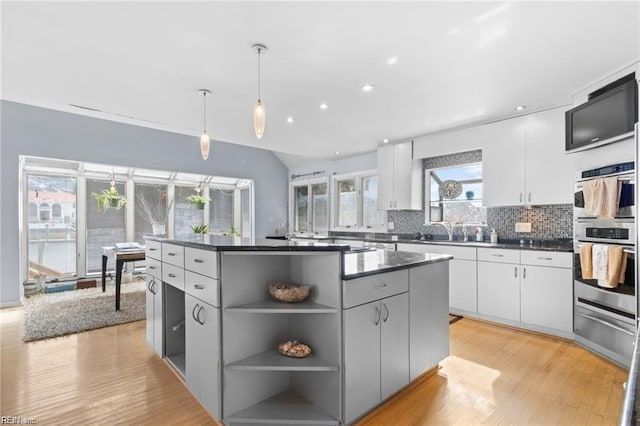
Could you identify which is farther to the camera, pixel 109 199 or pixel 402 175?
pixel 109 199

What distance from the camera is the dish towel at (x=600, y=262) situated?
2.67 meters

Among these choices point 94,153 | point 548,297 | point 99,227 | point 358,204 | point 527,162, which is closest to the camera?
point 548,297

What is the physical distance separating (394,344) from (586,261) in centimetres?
207

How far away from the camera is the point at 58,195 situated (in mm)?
5613

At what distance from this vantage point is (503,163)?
3895 millimetres

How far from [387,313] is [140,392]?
1.80m

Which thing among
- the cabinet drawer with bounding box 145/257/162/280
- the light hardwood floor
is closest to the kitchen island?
the light hardwood floor

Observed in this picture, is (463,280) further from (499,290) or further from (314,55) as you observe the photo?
(314,55)

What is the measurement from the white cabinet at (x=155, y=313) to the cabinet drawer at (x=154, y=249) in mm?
190

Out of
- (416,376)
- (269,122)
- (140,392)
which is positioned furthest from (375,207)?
(140,392)

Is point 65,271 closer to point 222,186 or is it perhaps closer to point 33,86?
point 222,186

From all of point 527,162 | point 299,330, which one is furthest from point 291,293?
point 527,162

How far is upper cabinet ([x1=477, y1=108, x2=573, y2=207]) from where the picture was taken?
3.45 m

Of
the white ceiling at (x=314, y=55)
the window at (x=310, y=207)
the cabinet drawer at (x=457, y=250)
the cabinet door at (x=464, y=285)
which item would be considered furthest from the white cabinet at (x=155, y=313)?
the window at (x=310, y=207)
